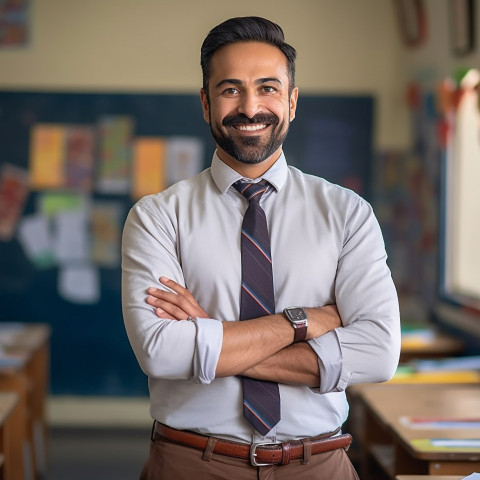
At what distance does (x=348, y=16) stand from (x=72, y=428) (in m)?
3.44

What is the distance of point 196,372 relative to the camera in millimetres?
1798

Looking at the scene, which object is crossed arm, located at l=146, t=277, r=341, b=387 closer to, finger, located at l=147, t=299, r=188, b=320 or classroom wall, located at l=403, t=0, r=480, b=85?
finger, located at l=147, t=299, r=188, b=320

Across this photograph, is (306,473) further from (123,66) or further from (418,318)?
(123,66)

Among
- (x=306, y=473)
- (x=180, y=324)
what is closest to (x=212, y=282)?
(x=180, y=324)

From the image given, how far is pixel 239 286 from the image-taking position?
192 centimetres

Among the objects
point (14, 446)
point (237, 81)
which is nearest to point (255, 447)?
point (237, 81)

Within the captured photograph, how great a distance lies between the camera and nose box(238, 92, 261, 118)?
1.87 m

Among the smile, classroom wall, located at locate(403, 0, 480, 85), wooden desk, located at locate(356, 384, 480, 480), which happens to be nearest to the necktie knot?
the smile

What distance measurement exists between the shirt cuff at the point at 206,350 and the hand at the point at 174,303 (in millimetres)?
61

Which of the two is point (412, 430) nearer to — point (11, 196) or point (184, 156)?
point (184, 156)

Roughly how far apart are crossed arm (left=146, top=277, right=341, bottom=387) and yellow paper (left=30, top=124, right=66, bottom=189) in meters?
4.20

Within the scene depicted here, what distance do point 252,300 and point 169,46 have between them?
4336mm

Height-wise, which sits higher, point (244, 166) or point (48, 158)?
point (244, 166)

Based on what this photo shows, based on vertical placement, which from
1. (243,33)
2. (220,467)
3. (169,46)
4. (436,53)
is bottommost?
(220,467)
